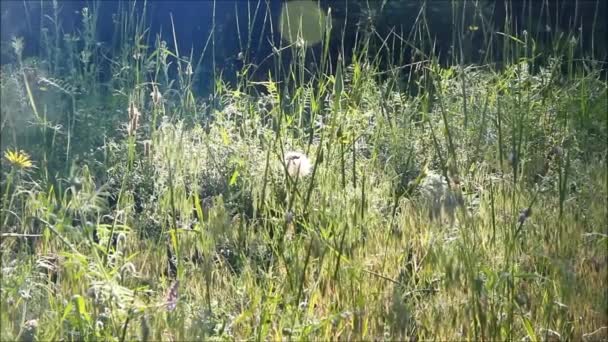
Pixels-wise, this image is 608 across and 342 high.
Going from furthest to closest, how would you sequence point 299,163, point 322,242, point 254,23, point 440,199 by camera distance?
point 254,23 → point 299,163 → point 322,242 → point 440,199

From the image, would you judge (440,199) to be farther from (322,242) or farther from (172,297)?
(172,297)

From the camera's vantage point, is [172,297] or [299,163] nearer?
[172,297]

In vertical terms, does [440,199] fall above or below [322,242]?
above

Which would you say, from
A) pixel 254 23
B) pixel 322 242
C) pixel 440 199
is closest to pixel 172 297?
pixel 322 242

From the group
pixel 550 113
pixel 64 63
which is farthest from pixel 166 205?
pixel 64 63

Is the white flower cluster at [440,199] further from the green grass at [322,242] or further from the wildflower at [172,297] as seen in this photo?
the wildflower at [172,297]

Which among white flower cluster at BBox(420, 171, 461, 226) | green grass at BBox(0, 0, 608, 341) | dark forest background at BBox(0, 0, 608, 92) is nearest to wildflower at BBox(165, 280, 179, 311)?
green grass at BBox(0, 0, 608, 341)

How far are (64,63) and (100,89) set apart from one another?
0.53 metres

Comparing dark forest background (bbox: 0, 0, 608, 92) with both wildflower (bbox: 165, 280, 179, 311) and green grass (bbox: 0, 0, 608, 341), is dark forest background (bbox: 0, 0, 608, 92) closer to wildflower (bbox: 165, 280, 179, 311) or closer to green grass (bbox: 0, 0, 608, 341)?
green grass (bbox: 0, 0, 608, 341)

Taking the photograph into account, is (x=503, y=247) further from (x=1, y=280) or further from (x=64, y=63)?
(x=64, y=63)

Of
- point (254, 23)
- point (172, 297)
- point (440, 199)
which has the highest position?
point (440, 199)

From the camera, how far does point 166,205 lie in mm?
2430

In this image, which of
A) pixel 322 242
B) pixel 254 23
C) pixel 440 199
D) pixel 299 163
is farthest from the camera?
pixel 254 23

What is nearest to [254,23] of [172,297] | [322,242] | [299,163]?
[299,163]
